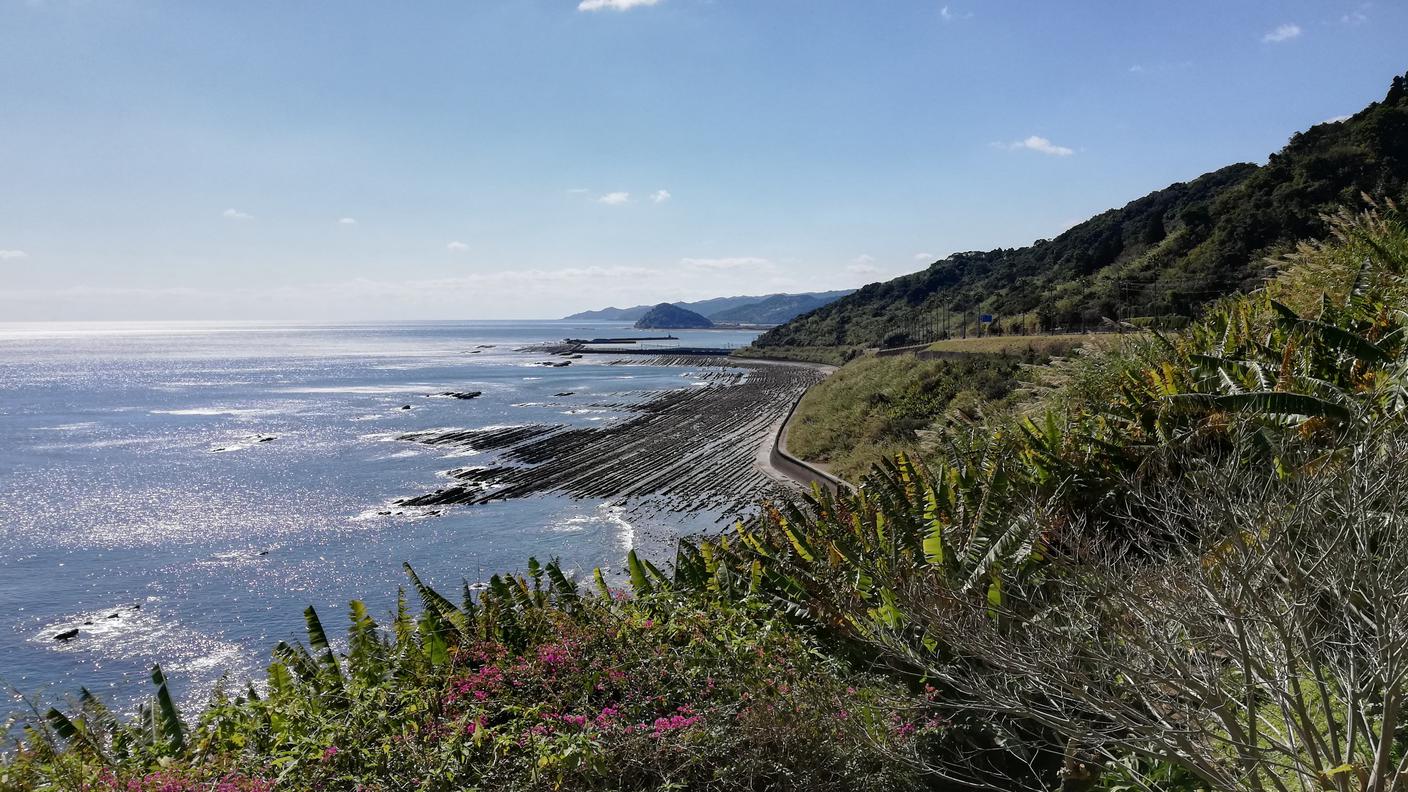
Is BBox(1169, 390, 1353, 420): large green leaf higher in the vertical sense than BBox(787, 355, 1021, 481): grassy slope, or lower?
higher

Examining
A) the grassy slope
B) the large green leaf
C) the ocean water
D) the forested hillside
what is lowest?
the ocean water

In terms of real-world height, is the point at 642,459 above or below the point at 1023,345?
below

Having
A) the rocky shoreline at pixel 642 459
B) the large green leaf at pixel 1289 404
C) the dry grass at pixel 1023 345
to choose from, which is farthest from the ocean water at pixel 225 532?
the large green leaf at pixel 1289 404

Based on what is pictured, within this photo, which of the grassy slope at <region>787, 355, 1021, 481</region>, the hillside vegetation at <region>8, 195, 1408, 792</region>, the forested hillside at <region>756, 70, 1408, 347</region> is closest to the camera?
the hillside vegetation at <region>8, 195, 1408, 792</region>

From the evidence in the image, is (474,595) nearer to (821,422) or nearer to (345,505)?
(345,505)

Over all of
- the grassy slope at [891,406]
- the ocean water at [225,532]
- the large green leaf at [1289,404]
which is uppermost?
the large green leaf at [1289,404]

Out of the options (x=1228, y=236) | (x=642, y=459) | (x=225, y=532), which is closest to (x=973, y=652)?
(x=225, y=532)

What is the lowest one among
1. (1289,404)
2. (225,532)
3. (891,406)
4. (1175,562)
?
(225,532)

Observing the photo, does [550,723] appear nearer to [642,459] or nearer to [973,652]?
[973,652]

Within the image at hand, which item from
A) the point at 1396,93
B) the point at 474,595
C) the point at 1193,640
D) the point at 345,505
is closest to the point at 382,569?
the point at 474,595

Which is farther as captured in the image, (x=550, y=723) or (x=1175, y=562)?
(x=550, y=723)

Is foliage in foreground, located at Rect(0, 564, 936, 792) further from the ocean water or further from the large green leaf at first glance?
the ocean water

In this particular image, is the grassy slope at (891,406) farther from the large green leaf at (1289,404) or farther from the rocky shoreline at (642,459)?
the large green leaf at (1289,404)

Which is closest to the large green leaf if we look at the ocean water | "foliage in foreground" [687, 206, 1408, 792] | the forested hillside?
"foliage in foreground" [687, 206, 1408, 792]
